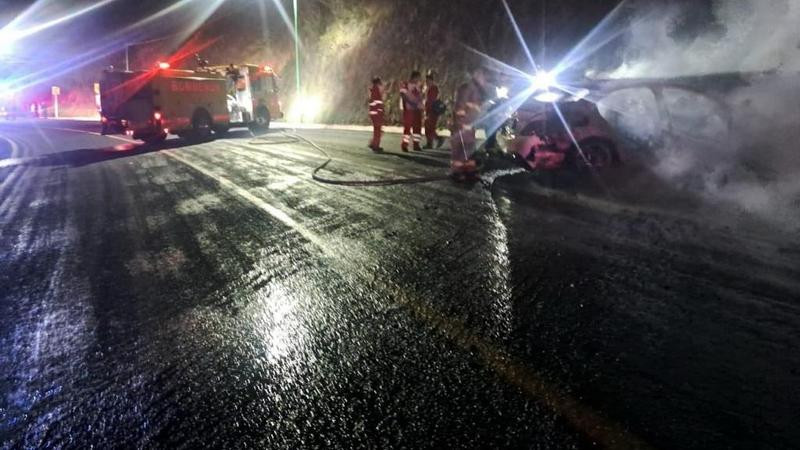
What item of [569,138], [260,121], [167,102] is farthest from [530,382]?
[260,121]

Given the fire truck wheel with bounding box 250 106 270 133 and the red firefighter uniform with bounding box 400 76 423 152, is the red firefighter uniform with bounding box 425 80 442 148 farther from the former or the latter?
the fire truck wheel with bounding box 250 106 270 133

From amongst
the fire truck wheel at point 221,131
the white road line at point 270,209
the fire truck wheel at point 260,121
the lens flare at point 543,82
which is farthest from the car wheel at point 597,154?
the fire truck wheel at point 260,121

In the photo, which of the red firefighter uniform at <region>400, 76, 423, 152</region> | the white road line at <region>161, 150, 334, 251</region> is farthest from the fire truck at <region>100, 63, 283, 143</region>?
the red firefighter uniform at <region>400, 76, 423, 152</region>

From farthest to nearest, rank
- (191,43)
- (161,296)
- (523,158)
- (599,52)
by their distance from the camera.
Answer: (191,43), (599,52), (523,158), (161,296)

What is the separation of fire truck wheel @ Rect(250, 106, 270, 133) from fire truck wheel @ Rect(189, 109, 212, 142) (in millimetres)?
2720

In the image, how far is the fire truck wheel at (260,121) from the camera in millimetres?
20250

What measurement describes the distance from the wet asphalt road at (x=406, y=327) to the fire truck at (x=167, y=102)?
1087cm

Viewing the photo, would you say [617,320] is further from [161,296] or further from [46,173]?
[46,173]

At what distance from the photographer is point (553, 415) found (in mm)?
2182

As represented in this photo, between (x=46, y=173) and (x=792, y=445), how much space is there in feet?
43.6

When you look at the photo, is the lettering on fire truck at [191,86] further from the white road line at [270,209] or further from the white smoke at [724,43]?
the white smoke at [724,43]

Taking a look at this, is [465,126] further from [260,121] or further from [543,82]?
[260,121]

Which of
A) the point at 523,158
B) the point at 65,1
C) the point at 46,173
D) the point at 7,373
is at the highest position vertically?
the point at 65,1

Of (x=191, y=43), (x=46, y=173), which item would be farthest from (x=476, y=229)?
(x=191, y=43)
